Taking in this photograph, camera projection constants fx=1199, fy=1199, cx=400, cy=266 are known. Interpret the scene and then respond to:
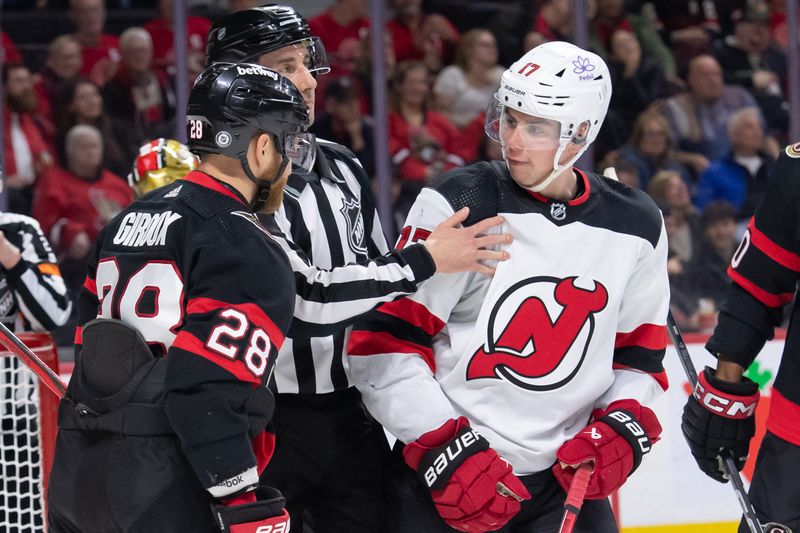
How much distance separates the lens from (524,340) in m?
1.88

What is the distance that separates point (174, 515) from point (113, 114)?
116 inches

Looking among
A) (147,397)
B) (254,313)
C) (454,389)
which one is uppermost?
(254,313)

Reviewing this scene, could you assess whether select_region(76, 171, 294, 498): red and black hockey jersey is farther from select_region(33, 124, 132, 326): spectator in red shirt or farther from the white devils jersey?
select_region(33, 124, 132, 326): spectator in red shirt

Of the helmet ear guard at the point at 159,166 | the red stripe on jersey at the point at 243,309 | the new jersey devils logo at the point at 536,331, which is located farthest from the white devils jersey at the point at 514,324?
the helmet ear guard at the point at 159,166

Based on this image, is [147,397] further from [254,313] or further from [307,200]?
[307,200]

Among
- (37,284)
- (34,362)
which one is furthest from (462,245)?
(37,284)

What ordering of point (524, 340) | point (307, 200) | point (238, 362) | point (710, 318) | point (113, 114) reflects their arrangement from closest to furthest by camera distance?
1. point (238, 362)
2. point (524, 340)
3. point (307, 200)
4. point (710, 318)
5. point (113, 114)

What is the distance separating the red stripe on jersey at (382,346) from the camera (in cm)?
190

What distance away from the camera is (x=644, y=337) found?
200cm

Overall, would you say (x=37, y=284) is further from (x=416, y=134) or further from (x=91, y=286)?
(x=416, y=134)

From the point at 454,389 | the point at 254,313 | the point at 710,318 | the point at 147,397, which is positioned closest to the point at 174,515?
the point at 147,397

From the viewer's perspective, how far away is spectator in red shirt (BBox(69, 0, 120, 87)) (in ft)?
14.2

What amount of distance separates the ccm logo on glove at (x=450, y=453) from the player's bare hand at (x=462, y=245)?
0.26 m

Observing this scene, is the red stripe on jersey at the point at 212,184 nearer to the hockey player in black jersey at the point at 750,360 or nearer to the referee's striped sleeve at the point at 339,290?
the referee's striped sleeve at the point at 339,290
